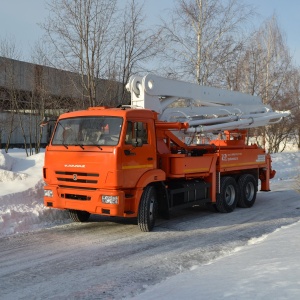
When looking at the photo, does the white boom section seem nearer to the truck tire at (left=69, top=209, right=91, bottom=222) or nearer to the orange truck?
the orange truck

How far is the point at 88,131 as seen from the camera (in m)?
8.49

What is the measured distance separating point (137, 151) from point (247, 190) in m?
5.30

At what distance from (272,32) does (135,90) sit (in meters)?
24.3

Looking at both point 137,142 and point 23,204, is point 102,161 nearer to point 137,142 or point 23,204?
point 137,142

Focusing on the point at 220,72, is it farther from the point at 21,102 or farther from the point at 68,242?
the point at 68,242

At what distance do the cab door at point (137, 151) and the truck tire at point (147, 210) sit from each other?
1.39ft

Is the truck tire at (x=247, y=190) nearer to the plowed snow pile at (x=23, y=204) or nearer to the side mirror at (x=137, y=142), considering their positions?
the side mirror at (x=137, y=142)

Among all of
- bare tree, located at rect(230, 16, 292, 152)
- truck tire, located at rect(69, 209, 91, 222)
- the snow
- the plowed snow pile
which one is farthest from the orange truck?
bare tree, located at rect(230, 16, 292, 152)

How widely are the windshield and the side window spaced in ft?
0.66

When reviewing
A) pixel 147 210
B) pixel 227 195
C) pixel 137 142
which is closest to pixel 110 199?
pixel 147 210

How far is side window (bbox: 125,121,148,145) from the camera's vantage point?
27.1ft

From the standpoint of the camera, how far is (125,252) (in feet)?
23.2

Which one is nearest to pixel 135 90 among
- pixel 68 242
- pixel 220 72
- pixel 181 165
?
pixel 181 165

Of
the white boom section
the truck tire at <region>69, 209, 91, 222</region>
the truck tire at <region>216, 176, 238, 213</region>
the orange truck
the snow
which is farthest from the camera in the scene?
the truck tire at <region>216, 176, 238, 213</region>
